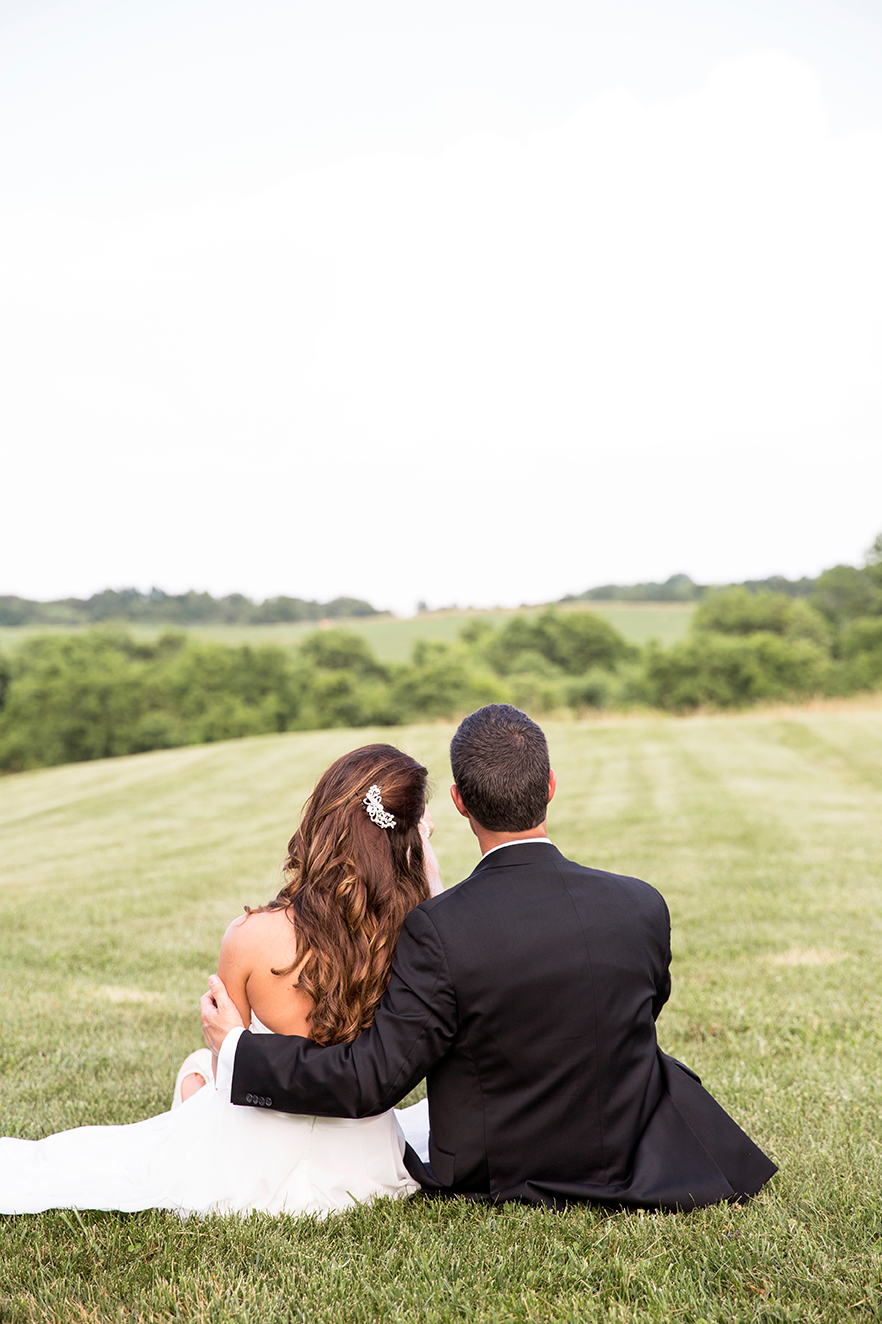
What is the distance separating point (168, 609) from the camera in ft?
294

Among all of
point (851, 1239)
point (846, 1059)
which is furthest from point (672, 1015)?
point (851, 1239)

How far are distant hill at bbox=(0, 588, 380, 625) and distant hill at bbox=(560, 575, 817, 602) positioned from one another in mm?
23385

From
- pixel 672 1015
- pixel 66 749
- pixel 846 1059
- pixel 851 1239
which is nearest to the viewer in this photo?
pixel 851 1239

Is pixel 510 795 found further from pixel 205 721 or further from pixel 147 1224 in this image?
pixel 205 721

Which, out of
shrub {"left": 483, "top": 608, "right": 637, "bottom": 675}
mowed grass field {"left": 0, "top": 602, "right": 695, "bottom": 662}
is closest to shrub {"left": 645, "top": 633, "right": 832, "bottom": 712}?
shrub {"left": 483, "top": 608, "right": 637, "bottom": 675}

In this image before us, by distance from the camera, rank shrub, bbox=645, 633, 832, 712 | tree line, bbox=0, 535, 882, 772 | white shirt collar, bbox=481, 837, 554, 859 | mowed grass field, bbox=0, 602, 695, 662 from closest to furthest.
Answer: white shirt collar, bbox=481, 837, 554, 859 → tree line, bbox=0, 535, 882, 772 → shrub, bbox=645, 633, 832, 712 → mowed grass field, bbox=0, 602, 695, 662

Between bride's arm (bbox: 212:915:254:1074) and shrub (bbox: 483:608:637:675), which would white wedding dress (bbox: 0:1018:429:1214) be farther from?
shrub (bbox: 483:608:637:675)

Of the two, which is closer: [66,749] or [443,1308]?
[443,1308]

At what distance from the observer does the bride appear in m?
3.26

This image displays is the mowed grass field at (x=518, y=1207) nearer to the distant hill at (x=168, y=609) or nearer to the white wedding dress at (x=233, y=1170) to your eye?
the white wedding dress at (x=233, y=1170)

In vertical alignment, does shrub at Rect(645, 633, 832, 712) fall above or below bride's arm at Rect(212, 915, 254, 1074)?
below

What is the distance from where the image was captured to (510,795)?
9.96ft

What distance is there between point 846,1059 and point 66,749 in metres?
46.4

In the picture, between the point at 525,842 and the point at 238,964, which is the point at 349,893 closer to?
the point at 238,964
